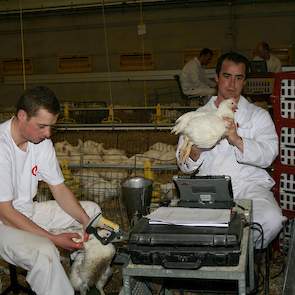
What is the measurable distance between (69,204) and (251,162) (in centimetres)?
102

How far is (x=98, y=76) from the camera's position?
981cm

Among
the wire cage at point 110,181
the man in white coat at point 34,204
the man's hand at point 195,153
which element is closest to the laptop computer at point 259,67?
the wire cage at point 110,181

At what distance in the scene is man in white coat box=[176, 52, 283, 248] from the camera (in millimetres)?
2484

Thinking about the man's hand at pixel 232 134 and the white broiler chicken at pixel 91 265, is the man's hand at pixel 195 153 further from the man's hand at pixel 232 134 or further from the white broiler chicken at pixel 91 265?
the white broiler chicken at pixel 91 265

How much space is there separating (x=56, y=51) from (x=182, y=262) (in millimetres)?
9309

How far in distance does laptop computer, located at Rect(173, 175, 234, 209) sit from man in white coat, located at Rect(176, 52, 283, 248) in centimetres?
54

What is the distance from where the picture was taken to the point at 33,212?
8.25 feet

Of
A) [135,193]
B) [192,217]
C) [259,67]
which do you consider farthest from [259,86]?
[192,217]

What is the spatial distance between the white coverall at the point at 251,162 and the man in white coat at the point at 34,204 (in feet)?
2.40

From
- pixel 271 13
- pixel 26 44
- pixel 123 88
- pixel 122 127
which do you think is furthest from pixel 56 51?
pixel 122 127

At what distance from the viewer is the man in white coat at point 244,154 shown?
2484mm

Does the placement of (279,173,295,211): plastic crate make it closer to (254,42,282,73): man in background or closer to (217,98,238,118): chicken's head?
(217,98,238,118): chicken's head

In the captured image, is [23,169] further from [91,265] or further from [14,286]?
[14,286]

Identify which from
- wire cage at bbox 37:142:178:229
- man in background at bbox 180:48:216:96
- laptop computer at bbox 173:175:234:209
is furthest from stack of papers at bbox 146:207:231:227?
man in background at bbox 180:48:216:96
